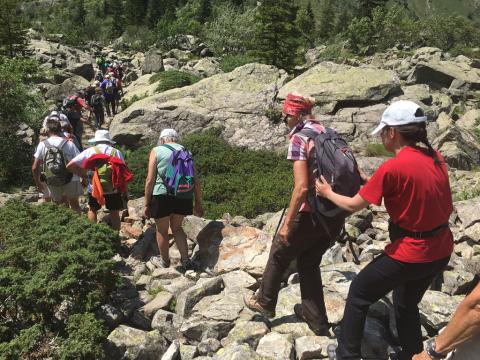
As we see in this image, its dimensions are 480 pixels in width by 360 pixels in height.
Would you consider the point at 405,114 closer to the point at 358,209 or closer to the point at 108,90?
the point at 358,209

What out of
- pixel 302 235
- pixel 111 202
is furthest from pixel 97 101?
pixel 302 235

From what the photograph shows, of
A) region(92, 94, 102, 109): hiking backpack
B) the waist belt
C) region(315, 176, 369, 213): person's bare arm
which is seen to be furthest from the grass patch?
region(92, 94, 102, 109): hiking backpack

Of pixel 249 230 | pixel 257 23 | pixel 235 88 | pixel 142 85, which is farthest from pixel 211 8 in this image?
pixel 249 230

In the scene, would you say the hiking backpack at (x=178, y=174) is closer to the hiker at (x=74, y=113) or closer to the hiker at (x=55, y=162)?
the hiker at (x=55, y=162)

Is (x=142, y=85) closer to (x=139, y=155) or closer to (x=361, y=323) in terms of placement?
(x=139, y=155)

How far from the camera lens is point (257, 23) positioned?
131ft

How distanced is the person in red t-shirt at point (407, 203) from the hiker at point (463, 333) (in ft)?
1.96

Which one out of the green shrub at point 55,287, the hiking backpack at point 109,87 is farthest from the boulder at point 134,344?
the hiking backpack at point 109,87

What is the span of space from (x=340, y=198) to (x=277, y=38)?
77.4 feet

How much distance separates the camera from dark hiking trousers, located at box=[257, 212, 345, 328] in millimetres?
3945

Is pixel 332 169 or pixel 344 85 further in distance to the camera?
pixel 344 85

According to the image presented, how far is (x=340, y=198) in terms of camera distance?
11.0 feet

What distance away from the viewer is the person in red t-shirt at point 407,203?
301cm

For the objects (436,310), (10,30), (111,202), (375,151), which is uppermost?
(10,30)
